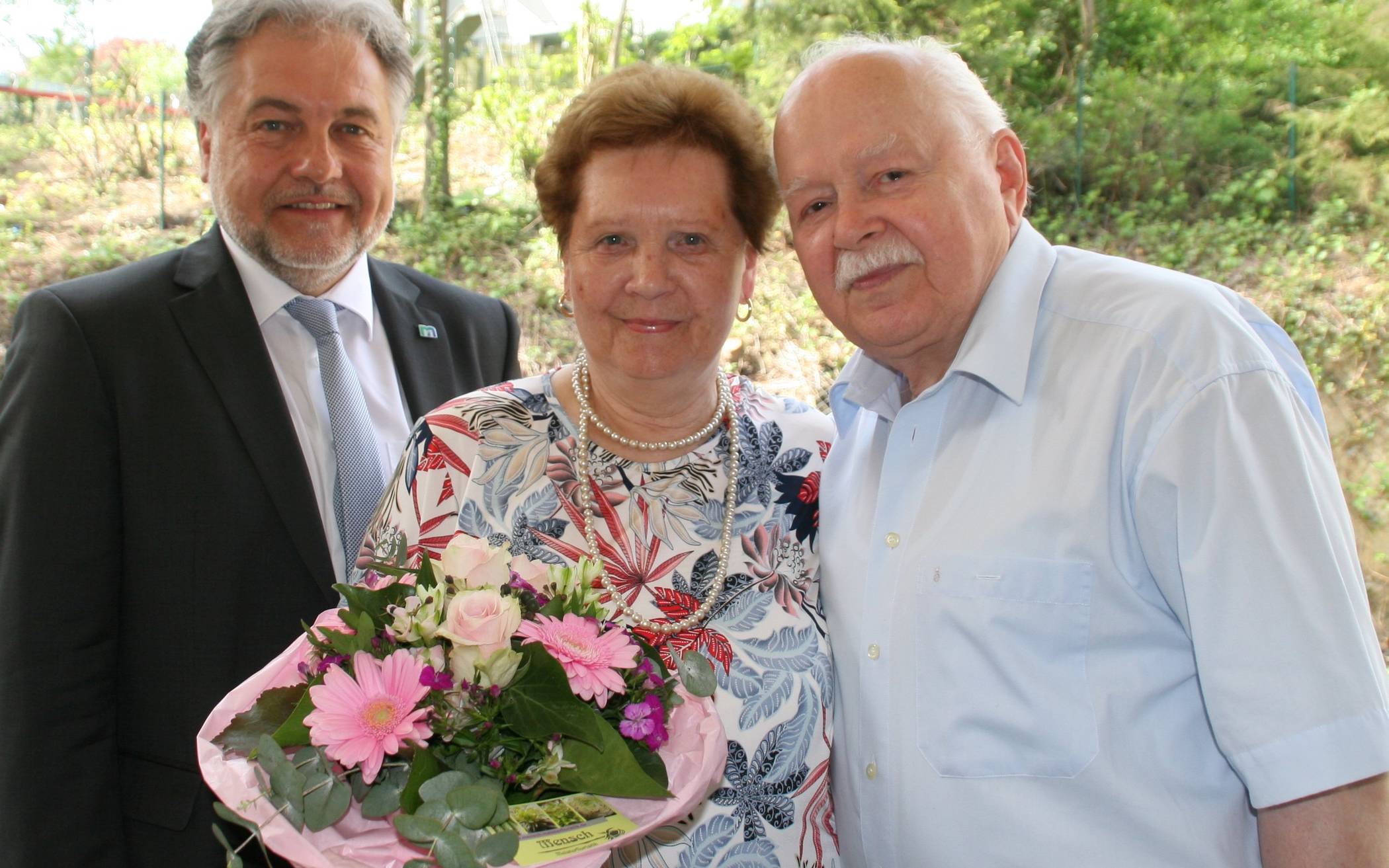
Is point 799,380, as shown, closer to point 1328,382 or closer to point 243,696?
point 1328,382

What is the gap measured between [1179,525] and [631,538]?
3.02ft

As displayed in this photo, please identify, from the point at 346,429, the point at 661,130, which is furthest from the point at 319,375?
the point at 661,130

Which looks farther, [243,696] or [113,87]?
[113,87]

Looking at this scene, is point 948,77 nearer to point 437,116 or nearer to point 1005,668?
point 1005,668

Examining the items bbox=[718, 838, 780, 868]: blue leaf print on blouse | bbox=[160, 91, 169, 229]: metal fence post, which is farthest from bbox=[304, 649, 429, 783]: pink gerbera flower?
bbox=[160, 91, 169, 229]: metal fence post

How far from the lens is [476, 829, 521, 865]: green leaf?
102 centimetres

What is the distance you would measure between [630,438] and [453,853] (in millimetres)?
1073

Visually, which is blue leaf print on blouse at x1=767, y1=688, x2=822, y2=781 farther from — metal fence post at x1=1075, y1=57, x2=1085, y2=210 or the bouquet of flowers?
metal fence post at x1=1075, y1=57, x2=1085, y2=210

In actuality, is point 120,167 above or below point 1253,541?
below

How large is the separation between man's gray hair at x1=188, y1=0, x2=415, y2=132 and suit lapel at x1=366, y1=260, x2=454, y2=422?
517mm

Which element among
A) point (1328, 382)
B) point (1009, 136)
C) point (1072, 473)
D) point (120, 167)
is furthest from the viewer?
point (120, 167)

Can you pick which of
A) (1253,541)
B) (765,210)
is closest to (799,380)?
(765,210)

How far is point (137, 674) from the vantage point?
191 centimetres

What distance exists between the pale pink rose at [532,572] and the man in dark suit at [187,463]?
78 centimetres
